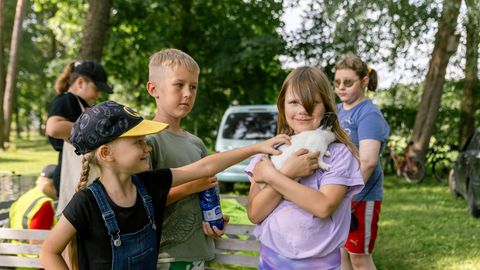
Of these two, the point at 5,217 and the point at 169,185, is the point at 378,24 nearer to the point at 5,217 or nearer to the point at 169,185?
Result: the point at 5,217

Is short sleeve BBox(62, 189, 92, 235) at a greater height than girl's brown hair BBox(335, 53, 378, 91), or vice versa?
girl's brown hair BBox(335, 53, 378, 91)

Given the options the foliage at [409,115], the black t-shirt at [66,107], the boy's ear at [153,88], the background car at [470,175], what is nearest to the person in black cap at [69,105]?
the black t-shirt at [66,107]

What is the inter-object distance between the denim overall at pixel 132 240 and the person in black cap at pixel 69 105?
1.44 m

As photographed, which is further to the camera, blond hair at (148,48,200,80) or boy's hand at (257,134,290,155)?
blond hair at (148,48,200,80)

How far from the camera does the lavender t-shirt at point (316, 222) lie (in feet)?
6.94

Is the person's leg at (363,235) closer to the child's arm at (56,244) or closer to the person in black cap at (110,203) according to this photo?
the person in black cap at (110,203)

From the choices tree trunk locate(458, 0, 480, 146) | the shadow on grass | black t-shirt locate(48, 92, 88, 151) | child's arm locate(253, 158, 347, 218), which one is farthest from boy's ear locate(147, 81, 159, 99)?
tree trunk locate(458, 0, 480, 146)

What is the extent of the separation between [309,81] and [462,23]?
11.6 metres

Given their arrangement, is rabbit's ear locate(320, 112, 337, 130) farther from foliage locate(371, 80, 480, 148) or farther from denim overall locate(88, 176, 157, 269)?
foliage locate(371, 80, 480, 148)

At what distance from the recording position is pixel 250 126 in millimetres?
11141

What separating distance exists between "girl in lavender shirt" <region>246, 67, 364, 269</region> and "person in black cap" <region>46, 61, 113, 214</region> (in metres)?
1.70

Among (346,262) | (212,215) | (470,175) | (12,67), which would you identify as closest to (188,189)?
(212,215)

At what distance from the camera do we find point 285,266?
2.15m

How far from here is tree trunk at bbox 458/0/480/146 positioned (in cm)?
1141
